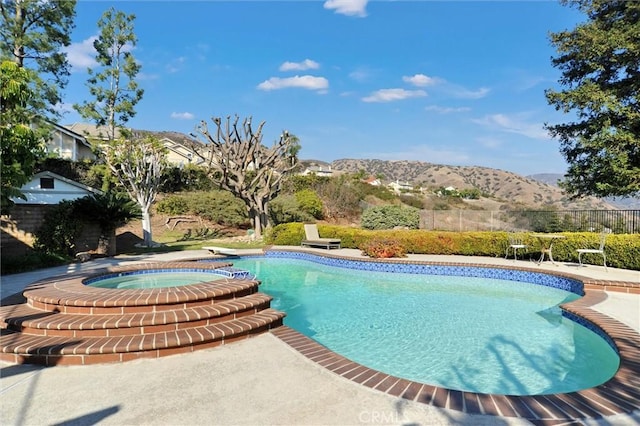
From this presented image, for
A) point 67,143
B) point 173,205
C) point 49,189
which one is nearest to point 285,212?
point 173,205

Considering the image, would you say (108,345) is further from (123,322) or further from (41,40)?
(41,40)

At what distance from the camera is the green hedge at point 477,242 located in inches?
377


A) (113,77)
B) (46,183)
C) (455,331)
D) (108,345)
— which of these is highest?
(113,77)

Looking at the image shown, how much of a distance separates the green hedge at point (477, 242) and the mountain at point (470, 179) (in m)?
55.4

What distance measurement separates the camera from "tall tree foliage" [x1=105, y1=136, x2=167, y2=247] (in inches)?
591

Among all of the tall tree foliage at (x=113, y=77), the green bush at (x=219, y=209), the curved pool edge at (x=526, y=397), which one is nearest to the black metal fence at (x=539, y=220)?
the green bush at (x=219, y=209)

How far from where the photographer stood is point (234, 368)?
3.52m

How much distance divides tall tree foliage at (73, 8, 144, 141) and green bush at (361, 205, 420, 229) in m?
14.1

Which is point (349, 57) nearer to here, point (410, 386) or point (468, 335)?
point (468, 335)

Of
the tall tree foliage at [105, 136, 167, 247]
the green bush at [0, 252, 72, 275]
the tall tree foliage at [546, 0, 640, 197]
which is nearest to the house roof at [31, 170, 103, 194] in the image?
the tall tree foliage at [105, 136, 167, 247]

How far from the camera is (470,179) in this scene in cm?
8500

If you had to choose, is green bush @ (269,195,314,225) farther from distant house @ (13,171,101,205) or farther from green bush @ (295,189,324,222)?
distant house @ (13,171,101,205)

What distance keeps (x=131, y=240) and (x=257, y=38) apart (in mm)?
11324

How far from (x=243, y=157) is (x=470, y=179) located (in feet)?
257
